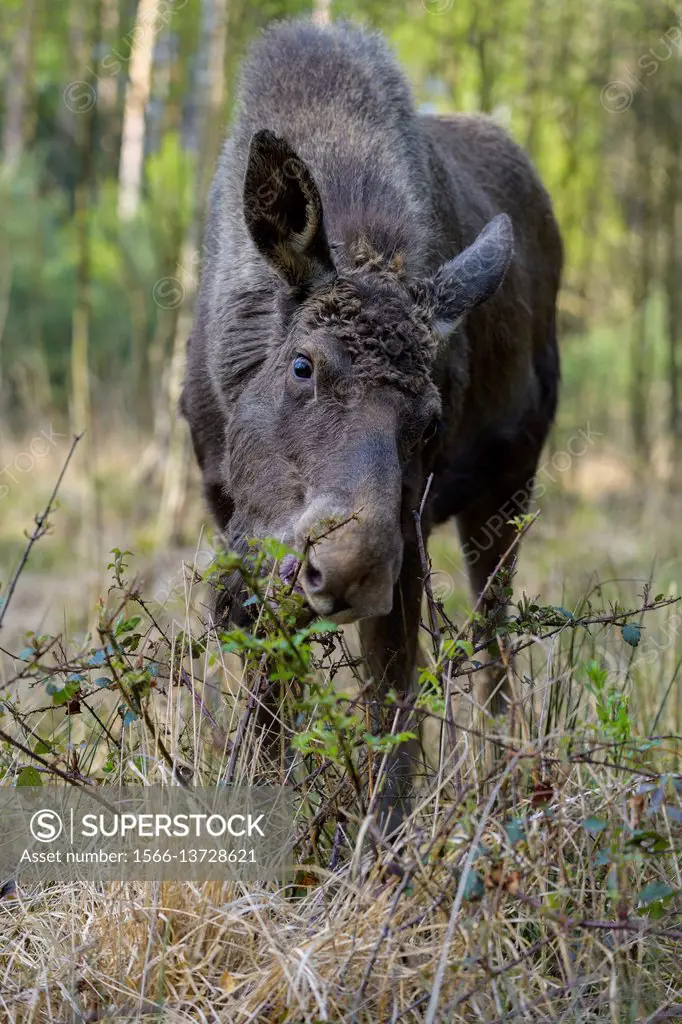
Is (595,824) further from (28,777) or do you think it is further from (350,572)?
(28,777)

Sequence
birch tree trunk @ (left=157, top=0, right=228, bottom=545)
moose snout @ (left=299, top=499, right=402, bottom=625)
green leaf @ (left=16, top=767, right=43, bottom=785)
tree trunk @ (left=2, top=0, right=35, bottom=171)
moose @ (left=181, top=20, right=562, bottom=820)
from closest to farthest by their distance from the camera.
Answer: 1. moose snout @ (left=299, top=499, right=402, bottom=625)
2. green leaf @ (left=16, top=767, right=43, bottom=785)
3. moose @ (left=181, top=20, right=562, bottom=820)
4. birch tree trunk @ (left=157, top=0, right=228, bottom=545)
5. tree trunk @ (left=2, top=0, right=35, bottom=171)

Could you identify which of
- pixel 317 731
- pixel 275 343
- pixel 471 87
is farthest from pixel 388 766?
pixel 471 87

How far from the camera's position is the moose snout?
3281 mm

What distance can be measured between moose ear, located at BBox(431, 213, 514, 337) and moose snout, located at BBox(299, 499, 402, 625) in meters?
1.16

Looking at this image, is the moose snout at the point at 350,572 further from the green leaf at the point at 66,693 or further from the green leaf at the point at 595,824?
the green leaf at the point at 595,824

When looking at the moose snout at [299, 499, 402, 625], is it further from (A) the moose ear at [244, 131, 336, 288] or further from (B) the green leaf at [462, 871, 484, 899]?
(A) the moose ear at [244, 131, 336, 288]

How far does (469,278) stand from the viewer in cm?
427

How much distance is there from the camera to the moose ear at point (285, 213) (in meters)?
3.97

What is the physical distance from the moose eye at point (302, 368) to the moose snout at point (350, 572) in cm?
83

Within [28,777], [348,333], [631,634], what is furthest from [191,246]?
[631,634]

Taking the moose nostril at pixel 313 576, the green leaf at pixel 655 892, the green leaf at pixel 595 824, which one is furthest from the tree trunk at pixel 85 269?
the green leaf at pixel 655 892

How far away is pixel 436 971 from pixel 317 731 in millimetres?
671

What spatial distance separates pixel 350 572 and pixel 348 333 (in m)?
0.98

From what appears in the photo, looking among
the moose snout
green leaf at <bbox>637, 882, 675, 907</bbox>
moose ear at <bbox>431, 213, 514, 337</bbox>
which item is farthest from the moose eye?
green leaf at <bbox>637, 882, 675, 907</bbox>
